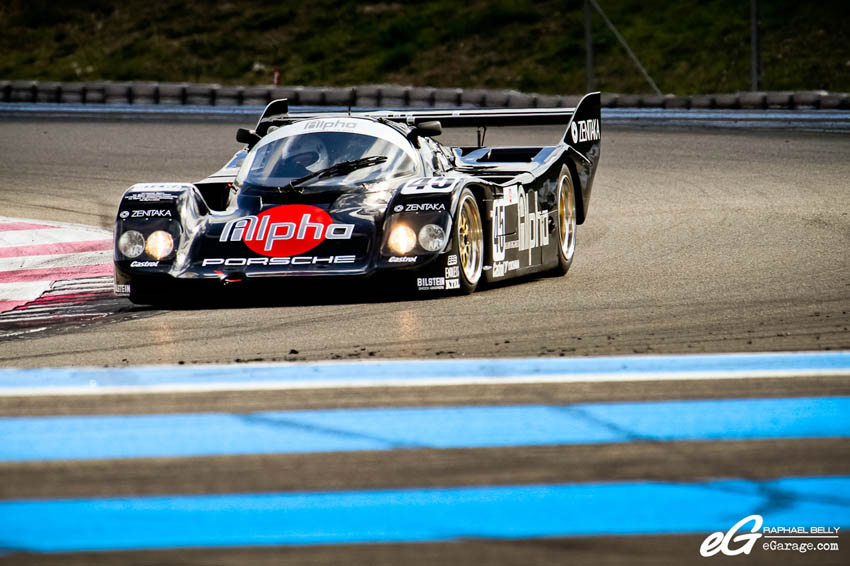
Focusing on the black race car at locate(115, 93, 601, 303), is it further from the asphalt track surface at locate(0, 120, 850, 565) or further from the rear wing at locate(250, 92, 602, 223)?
the rear wing at locate(250, 92, 602, 223)

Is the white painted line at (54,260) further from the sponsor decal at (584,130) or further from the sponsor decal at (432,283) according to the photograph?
the sponsor decal at (584,130)

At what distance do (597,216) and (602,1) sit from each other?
24170 millimetres

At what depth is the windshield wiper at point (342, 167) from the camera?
8023 millimetres

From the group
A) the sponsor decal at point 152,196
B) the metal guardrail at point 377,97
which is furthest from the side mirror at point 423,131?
the metal guardrail at point 377,97

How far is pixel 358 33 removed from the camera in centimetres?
3634

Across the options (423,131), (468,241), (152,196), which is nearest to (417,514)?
(468,241)

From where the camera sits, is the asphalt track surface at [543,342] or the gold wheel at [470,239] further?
the gold wheel at [470,239]

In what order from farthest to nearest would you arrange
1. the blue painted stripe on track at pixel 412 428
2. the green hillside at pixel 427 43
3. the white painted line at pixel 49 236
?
the green hillside at pixel 427 43 → the white painted line at pixel 49 236 → the blue painted stripe on track at pixel 412 428

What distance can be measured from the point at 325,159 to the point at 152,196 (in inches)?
43.2

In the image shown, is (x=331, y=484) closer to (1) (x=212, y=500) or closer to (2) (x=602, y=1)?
(1) (x=212, y=500)

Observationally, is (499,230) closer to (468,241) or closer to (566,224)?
(468,241)

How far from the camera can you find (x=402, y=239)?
289 inches

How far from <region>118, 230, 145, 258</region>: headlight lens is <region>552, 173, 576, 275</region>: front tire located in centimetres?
281
